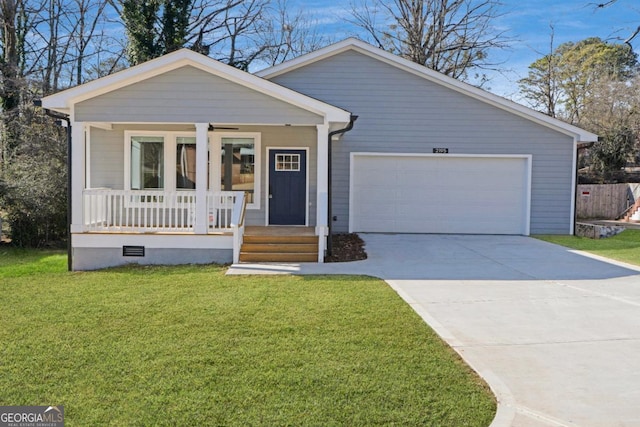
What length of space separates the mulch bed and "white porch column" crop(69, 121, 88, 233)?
4751 mm

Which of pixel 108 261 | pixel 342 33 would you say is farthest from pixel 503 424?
pixel 342 33

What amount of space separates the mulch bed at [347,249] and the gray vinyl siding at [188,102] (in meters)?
A: 2.92

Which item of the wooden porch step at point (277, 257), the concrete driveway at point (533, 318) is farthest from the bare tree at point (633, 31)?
the wooden porch step at point (277, 257)

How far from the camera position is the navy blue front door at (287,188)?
1285 centimetres

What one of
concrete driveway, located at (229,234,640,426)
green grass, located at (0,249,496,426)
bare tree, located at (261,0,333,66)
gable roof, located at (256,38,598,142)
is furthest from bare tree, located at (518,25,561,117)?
green grass, located at (0,249,496,426)

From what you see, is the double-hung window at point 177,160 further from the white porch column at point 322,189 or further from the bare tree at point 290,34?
the bare tree at point 290,34

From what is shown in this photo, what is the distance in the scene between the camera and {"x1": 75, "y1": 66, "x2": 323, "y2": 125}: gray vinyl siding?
30.7 ft

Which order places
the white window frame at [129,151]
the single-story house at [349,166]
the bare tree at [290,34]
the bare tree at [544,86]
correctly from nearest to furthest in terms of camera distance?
1. the single-story house at [349,166]
2. the white window frame at [129,151]
3. the bare tree at [290,34]
4. the bare tree at [544,86]

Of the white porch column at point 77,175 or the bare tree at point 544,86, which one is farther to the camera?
the bare tree at point 544,86

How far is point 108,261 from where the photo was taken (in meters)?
9.52

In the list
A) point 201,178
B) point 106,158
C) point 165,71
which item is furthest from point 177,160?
point 165,71

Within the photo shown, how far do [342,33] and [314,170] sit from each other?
593 inches

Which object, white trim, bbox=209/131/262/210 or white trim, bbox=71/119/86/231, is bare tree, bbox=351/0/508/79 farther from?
white trim, bbox=71/119/86/231

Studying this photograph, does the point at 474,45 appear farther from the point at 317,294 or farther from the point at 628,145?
the point at 317,294
